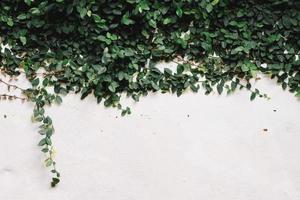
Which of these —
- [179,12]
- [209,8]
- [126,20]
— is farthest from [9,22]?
[209,8]

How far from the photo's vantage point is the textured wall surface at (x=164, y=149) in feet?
11.4

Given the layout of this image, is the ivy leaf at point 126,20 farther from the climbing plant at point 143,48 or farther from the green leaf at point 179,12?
the green leaf at point 179,12

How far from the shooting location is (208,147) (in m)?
3.53

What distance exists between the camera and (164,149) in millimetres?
3521

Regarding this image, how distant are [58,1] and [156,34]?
0.71 metres

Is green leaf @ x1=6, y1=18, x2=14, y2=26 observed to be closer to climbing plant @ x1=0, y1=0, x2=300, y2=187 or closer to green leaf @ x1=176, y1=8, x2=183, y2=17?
climbing plant @ x1=0, y1=0, x2=300, y2=187

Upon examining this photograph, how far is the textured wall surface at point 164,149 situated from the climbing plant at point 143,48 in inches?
3.4

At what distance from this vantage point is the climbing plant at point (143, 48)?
3.29m

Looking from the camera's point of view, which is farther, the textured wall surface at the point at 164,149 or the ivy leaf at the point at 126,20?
the textured wall surface at the point at 164,149

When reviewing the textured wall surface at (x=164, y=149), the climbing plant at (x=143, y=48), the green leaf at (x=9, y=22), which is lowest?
the textured wall surface at (x=164, y=149)

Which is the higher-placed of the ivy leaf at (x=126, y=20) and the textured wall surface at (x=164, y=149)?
the ivy leaf at (x=126, y=20)

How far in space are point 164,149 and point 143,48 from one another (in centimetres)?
75

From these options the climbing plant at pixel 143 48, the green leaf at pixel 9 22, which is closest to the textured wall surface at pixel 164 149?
the climbing plant at pixel 143 48

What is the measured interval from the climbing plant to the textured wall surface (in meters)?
0.09
